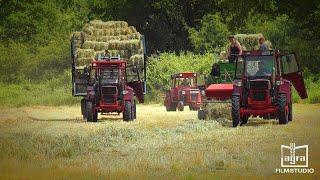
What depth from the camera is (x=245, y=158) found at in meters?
9.80

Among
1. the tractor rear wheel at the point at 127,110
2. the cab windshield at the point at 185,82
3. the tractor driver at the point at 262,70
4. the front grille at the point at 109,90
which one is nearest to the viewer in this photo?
the tractor driver at the point at 262,70

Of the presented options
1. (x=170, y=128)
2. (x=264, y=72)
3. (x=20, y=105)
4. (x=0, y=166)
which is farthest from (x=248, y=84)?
(x=20, y=105)

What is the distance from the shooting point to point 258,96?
13.4 meters

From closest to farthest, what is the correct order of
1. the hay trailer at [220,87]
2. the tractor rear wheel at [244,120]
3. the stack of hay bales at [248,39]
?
the tractor rear wheel at [244,120] → the hay trailer at [220,87] → the stack of hay bales at [248,39]

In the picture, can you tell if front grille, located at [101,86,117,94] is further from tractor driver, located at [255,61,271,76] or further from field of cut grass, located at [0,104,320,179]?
tractor driver, located at [255,61,271,76]

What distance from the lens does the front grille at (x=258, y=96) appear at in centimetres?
1339

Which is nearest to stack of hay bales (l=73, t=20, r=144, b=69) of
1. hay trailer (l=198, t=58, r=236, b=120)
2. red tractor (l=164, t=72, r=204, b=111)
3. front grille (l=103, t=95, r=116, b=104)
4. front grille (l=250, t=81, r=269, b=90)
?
red tractor (l=164, t=72, r=204, b=111)

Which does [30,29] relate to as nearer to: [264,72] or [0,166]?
[264,72]

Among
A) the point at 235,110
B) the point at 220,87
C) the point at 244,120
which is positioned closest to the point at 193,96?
the point at 220,87

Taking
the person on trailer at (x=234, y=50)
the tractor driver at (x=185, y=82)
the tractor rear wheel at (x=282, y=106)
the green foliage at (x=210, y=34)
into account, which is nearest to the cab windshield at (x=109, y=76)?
the person on trailer at (x=234, y=50)

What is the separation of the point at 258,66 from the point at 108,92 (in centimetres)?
318

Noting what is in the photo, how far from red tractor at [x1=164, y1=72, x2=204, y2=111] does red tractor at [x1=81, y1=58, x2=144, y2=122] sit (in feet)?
10.1

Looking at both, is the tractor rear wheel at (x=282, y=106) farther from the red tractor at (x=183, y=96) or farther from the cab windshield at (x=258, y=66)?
the red tractor at (x=183, y=96)

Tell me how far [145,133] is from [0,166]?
330 centimetres
